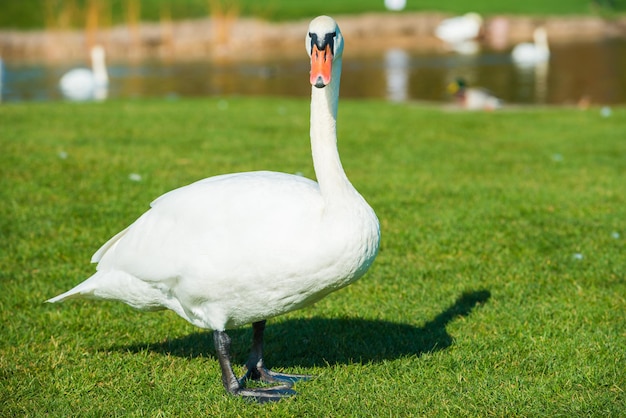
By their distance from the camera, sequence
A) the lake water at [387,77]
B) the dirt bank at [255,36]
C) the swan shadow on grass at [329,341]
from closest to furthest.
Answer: the swan shadow on grass at [329,341] → the lake water at [387,77] → the dirt bank at [255,36]

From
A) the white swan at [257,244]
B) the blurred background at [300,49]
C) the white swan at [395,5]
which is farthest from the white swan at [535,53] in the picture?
the white swan at [257,244]

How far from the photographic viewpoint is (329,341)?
507 cm

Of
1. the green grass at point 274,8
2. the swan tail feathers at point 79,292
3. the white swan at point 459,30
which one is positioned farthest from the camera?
the green grass at point 274,8

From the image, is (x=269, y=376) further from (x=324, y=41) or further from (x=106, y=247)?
(x=324, y=41)

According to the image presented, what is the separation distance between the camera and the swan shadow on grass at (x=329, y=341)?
192 inches

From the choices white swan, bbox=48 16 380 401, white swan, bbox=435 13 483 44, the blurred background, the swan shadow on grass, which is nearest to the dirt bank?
the blurred background

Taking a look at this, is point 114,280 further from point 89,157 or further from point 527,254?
point 89,157

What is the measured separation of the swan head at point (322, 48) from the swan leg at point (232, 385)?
147cm

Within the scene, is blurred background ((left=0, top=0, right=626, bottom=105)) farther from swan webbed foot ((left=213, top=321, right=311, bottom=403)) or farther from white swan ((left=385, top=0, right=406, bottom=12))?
swan webbed foot ((left=213, top=321, right=311, bottom=403))

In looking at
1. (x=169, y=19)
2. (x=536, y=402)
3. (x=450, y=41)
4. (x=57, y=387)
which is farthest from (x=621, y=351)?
(x=169, y=19)

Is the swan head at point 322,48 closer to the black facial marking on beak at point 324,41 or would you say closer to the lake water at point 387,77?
the black facial marking on beak at point 324,41

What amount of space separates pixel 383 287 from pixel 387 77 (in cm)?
2368

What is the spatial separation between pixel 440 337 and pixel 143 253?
6.52 feet

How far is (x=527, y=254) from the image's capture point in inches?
259
